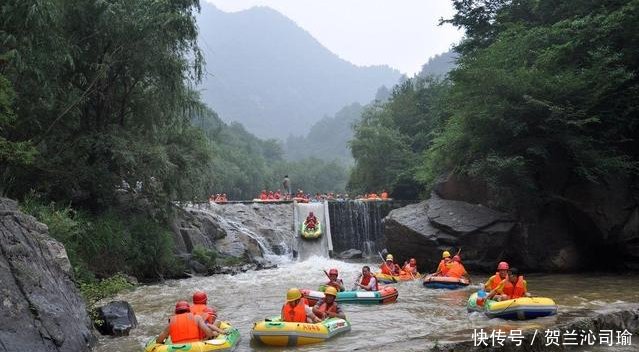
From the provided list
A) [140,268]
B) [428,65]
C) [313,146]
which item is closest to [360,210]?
[140,268]

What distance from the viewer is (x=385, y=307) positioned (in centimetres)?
1184

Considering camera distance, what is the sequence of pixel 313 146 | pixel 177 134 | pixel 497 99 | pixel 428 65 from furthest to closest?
pixel 313 146
pixel 428 65
pixel 177 134
pixel 497 99

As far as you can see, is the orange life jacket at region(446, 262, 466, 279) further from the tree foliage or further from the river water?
the tree foliage

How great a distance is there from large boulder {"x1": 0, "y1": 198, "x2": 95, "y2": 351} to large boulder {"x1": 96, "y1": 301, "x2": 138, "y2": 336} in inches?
29.5

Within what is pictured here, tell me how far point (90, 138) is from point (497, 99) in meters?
11.5

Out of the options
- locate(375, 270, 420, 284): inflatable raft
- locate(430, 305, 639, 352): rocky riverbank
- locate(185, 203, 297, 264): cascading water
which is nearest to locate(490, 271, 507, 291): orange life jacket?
locate(430, 305, 639, 352): rocky riverbank

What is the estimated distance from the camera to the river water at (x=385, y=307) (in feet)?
27.5

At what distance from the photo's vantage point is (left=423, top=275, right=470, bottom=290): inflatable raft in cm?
1391

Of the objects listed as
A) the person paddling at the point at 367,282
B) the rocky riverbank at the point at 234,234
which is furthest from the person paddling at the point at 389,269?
the rocky riverbank at the point at 234,234

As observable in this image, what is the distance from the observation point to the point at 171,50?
54.2ft

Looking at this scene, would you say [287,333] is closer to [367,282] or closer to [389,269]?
[367,282]

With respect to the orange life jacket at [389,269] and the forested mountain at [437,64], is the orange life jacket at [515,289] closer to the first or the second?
the orange life jacket at [389,269]

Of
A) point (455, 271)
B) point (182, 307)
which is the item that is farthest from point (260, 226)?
point (182, 307)

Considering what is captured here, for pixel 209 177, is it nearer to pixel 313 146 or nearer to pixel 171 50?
pixel 171 50
